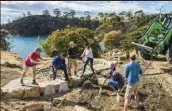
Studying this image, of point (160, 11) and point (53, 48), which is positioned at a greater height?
point (160, 11)

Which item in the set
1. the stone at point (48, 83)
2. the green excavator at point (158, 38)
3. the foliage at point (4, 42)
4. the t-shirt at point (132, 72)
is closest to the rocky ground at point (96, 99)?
the stone at point (48, 83)

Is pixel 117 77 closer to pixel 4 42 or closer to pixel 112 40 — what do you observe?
pixel 4 42

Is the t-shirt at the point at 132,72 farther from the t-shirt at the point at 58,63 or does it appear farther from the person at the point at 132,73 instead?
the t-shirt at the point at 58,63

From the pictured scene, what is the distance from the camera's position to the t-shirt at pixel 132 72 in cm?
1070

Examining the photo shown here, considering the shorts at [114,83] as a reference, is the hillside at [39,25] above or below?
below

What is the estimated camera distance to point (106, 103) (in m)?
12.6

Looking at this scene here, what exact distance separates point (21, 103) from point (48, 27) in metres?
79.2

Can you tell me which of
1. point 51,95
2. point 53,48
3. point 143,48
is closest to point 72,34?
point 53,48

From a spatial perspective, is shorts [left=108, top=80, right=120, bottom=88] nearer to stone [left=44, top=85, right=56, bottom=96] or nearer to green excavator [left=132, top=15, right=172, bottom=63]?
stone [left=44, top=85, right=56, bottom=96]

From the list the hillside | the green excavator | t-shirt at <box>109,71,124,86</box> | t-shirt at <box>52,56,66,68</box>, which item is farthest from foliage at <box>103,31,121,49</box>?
the hillside

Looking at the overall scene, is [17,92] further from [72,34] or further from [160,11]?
[72,34]

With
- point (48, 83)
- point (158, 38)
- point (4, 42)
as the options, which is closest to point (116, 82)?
point (48, 83)

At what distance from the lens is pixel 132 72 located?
10.7m


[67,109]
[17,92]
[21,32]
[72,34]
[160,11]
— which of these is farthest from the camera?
[21,32]
